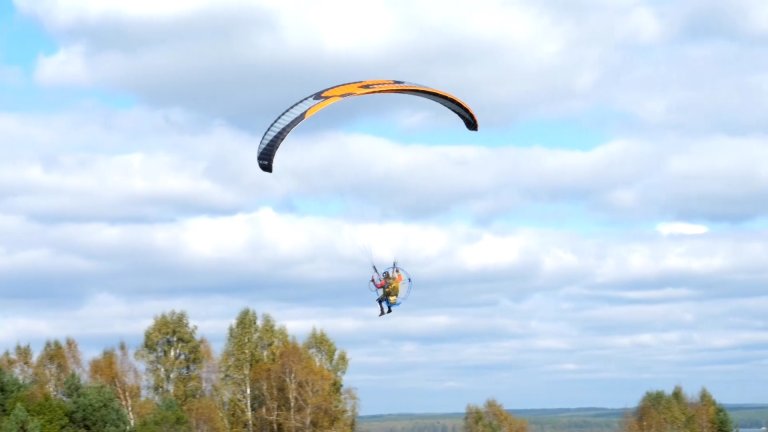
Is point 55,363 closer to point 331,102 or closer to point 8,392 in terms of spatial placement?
point 8,392

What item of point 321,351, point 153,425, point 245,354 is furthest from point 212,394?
point 153,425

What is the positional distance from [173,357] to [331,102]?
73.5 meters

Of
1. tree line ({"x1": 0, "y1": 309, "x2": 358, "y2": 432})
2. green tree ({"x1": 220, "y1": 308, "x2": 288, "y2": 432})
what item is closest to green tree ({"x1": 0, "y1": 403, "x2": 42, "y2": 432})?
tree line ({"x1": 0, "y1": 309, "x2": 358, "y2": 432})

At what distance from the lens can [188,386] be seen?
9888 cm

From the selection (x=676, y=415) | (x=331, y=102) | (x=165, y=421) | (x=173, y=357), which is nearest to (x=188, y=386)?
(x=173, y=357)

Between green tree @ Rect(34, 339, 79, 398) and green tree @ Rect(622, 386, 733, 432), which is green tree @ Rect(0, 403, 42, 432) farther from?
green tree @ Rect(622, 386, 733, 432)

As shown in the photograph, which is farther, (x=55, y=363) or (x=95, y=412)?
(x=55, y=363)

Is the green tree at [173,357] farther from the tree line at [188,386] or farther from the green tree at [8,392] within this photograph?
the green tree at [8,392]

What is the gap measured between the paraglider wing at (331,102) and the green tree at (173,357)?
67.2 meters

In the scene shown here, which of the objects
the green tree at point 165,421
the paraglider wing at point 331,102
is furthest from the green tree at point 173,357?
the paraglider wing at point 331,102

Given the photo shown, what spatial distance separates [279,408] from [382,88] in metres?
53.9

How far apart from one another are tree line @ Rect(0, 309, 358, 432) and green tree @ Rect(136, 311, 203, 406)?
89 millimetres

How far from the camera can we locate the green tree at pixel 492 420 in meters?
107

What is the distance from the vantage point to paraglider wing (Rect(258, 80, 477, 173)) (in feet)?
101
